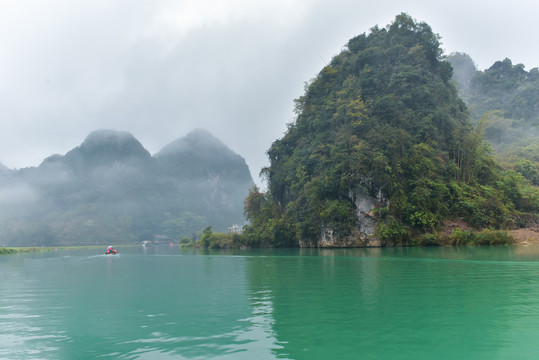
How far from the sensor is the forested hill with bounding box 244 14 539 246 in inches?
1305

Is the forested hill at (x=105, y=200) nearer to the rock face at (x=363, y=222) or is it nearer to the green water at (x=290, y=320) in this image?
the rock face at (x=363, y=222)

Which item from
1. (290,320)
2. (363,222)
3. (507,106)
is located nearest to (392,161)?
(363,222)

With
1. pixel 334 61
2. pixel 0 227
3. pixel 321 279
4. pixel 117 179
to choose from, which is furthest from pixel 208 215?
pixel 321 279

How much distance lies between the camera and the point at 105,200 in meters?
152

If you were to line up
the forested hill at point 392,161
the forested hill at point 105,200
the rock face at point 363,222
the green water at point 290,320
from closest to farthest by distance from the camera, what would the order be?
the green water at point 290,320 → the forested hill at point 392,161 → the rock face at point 363,222 → the forested hill at point 105,200

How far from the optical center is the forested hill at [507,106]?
4675cm

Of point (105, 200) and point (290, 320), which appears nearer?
point (290, 320)

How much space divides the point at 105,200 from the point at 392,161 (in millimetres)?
143075

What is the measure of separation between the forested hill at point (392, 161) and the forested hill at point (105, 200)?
95.9 m

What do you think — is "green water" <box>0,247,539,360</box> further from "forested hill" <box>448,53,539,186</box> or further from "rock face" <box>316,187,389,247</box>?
"forested hill" <box>448,53,539,186</box>

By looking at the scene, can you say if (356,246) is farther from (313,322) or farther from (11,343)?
(11,343)

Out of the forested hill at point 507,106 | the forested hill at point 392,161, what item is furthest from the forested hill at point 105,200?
the forested hill at point 507,106

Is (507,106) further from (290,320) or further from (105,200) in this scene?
(105,200)

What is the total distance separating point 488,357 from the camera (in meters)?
4.79
